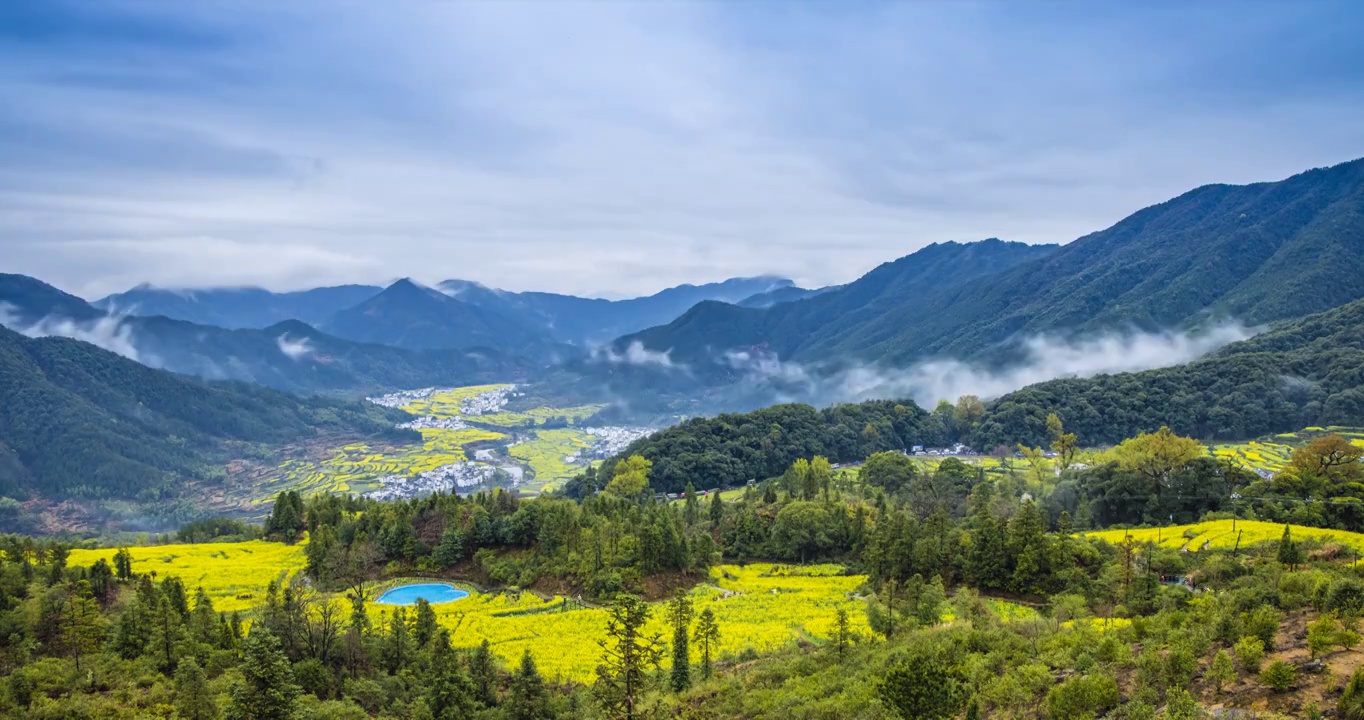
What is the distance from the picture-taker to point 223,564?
5409cm

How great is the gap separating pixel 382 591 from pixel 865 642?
114 ft

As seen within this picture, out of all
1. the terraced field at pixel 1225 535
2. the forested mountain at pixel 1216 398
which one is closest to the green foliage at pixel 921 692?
the terraced field at pixel 1225 535

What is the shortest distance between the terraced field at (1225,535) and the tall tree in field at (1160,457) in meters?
6.81

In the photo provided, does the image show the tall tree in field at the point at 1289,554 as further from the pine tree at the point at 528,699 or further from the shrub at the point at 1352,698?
the pine tree at the point at 528,699

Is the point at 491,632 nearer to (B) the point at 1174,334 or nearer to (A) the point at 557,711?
(A) the point at 557,711

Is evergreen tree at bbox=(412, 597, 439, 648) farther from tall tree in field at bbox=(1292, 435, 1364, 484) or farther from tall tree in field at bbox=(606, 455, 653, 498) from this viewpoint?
tall tree in field at bbox=(1292, 435, 1364, 484)

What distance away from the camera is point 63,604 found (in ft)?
102

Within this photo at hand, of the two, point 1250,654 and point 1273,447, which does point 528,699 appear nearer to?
point 1250,654

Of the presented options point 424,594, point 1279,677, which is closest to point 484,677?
point 424,594

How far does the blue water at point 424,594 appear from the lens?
158 ft

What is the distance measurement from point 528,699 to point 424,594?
25659 mm

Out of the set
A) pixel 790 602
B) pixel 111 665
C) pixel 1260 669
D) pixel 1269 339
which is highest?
pixel 1269 339

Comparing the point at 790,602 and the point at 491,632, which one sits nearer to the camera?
the point at 491,632

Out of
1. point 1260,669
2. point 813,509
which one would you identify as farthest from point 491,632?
point 1260,669
